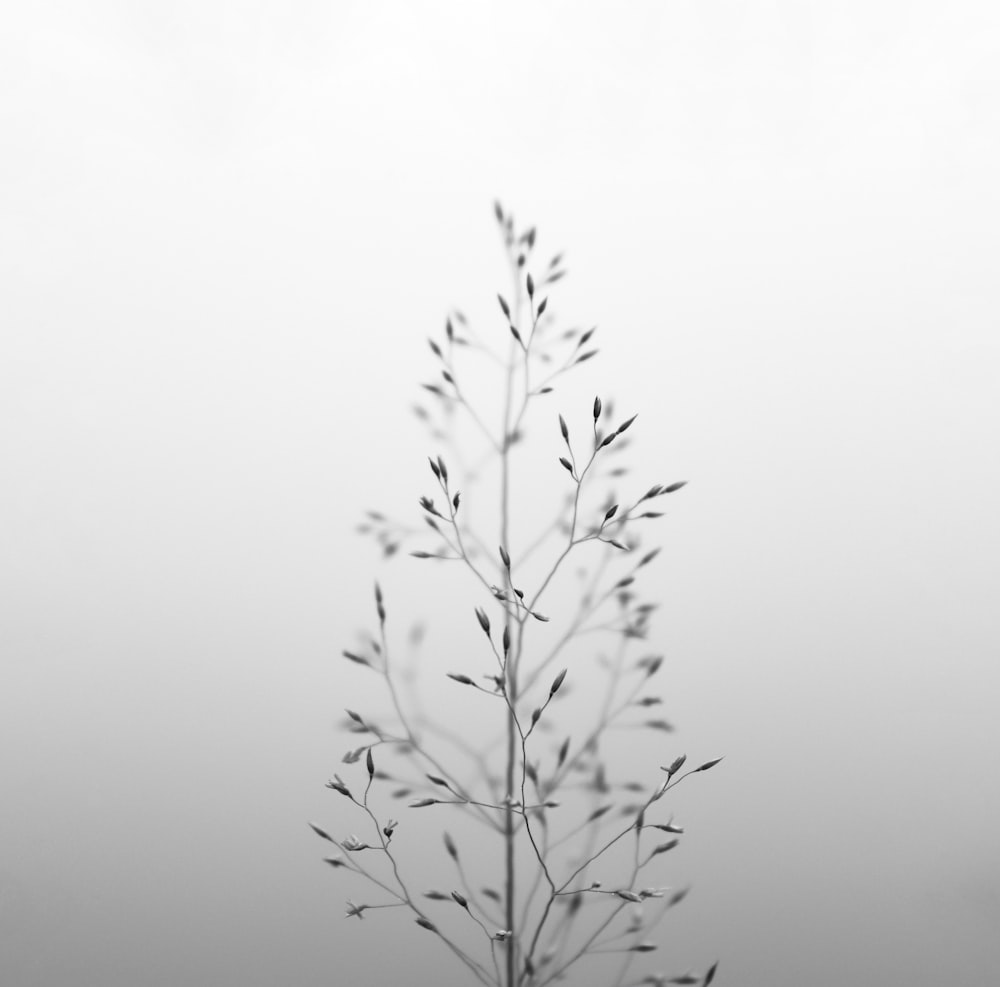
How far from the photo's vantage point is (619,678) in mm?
1149

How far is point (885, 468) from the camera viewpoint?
3.86 feet

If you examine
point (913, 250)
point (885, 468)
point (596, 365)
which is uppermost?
point (913, 250)

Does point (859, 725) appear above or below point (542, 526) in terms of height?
below

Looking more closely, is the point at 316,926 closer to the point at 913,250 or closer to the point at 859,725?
the point at 859,725

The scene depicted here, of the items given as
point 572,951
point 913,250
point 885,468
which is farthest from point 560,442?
point 572,951

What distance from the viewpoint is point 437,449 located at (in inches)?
44.5

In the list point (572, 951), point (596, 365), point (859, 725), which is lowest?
point (572, 951)

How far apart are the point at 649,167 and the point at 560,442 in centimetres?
41

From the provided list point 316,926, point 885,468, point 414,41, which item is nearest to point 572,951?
point 316,926

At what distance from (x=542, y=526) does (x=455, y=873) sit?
0.49 metres

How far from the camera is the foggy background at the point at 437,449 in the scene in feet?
3.59

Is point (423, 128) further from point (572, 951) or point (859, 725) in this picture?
point (572, 951)

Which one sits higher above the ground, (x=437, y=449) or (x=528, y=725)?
Answer: (x=437, y=449)

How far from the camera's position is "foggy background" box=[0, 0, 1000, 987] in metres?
1.09
